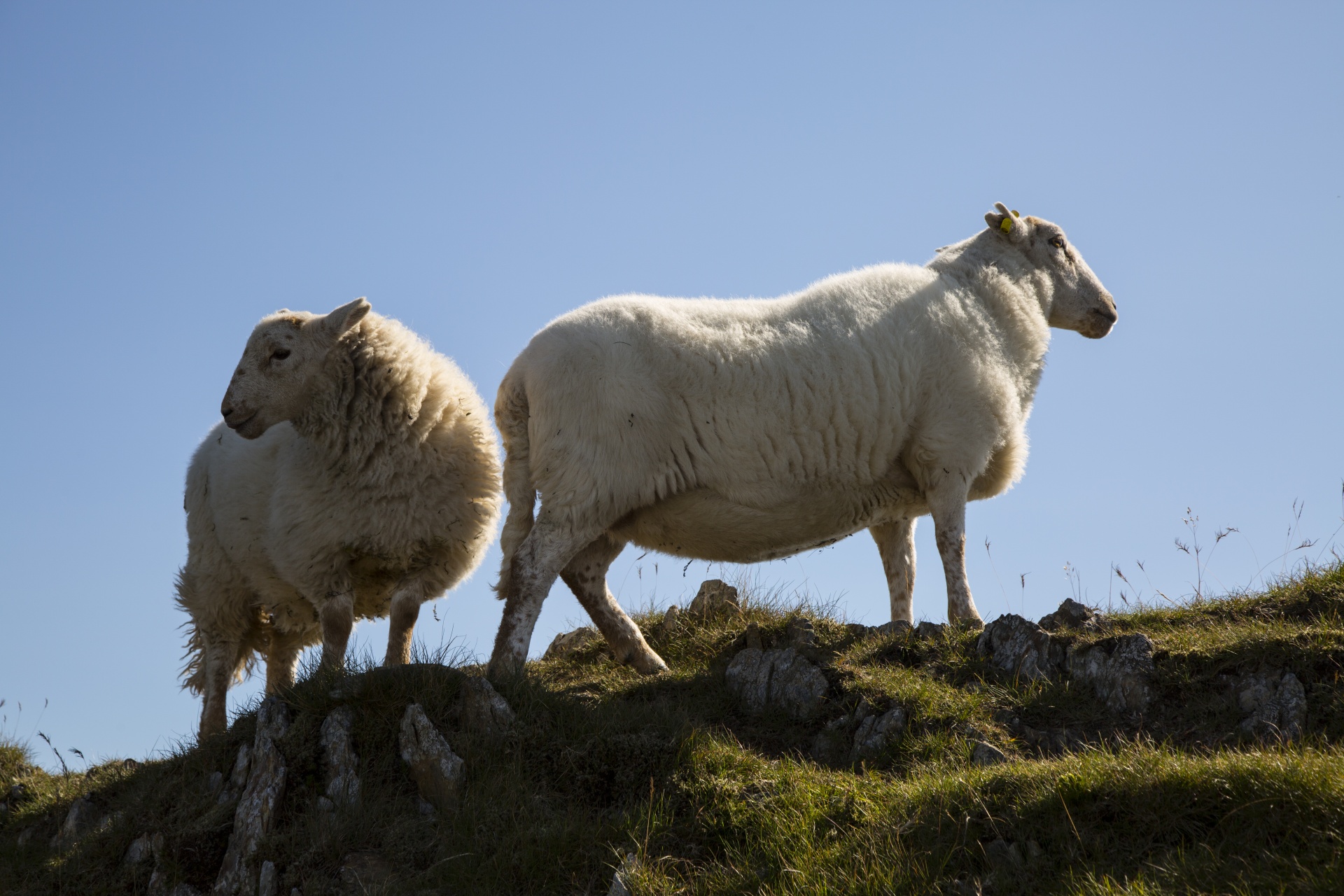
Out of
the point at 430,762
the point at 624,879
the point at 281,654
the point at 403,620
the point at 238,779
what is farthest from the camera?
the point at 281,654

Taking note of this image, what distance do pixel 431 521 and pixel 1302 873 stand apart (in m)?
5.97

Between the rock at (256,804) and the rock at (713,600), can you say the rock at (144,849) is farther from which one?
the rock at (713,600)

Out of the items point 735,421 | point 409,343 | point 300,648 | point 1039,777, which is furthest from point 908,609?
point 300,648

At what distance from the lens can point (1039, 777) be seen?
4734mm

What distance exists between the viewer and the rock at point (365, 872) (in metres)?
4.86

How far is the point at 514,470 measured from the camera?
747cm

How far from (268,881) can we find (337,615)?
10.6 feet

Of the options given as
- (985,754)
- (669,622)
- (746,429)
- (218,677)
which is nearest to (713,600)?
(669,622)

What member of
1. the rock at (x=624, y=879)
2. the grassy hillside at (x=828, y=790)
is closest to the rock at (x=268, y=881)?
the grassy hillside at (x=828, y=790)

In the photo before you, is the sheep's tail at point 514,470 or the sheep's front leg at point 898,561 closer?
the sheep's tail at point 514,470

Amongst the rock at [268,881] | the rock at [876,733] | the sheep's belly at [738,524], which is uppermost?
the sheep's belly at [738,524]

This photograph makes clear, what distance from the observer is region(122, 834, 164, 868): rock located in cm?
550

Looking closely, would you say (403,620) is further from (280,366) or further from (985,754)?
(985,754)

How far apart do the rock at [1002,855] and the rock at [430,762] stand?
2.56 metres
